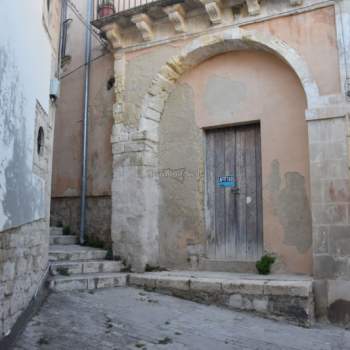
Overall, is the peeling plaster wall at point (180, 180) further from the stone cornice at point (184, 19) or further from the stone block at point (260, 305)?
the stone block at point (260, 305)

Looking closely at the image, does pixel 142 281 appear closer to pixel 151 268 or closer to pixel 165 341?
pixel 151 268

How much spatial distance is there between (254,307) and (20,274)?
280 centimetres

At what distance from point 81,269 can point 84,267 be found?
0.06 m

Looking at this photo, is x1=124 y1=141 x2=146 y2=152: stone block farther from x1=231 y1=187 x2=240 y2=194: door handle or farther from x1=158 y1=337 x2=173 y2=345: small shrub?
x1=158 y1=337 x2=173 y2=345: small shrub

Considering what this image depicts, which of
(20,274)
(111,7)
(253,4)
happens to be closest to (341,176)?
(253,4)

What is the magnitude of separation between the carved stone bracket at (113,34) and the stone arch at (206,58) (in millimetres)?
964

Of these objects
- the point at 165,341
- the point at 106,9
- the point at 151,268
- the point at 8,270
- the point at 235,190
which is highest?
the point at 106,9

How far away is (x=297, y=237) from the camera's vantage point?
19.9 ft

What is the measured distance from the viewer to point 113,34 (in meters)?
7.35

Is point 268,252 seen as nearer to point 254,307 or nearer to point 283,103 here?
point 254,307

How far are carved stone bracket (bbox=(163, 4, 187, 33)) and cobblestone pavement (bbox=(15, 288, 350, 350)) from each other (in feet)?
13.4

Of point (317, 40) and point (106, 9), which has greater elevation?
point (106, 9)

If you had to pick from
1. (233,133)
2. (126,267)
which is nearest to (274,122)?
(233,133)

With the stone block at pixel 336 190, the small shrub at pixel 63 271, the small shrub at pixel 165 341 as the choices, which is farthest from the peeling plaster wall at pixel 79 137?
the stone block at pixel 336 190
